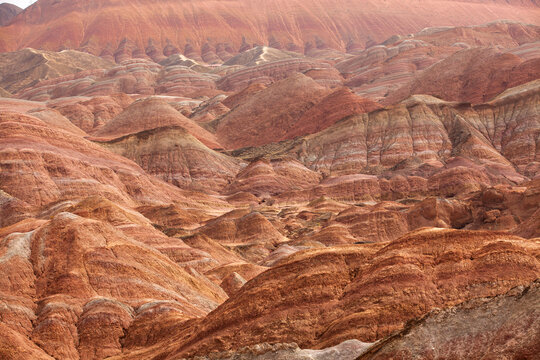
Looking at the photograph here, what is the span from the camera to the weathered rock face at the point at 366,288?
65.6ft

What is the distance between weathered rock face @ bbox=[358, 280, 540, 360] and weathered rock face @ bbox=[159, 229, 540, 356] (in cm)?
247

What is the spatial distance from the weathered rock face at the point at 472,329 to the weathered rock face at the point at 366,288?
8.10 ft

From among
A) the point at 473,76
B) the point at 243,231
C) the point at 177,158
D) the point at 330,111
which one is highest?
the point at 177,158

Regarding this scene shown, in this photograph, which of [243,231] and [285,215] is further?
[285,215]

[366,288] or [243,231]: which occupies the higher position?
[366,288]

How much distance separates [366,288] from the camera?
2106 cm

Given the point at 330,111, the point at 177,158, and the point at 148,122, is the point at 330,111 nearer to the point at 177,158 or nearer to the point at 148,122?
the point at 148,122

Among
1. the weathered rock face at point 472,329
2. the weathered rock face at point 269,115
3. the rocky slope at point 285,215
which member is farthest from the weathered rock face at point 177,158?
the weathered rock face at point 472,329

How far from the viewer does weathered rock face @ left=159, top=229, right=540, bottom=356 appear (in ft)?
65.6

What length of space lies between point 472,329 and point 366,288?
5037 mm

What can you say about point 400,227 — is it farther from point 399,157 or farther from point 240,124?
point 240,124

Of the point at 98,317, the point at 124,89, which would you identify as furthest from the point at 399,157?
the point at 124,89

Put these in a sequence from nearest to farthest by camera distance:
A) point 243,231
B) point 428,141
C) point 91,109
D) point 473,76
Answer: point 243,231 < point 428,141 < point 473,76 < point 91,109

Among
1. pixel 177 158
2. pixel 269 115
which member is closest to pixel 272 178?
pixel 177 158
